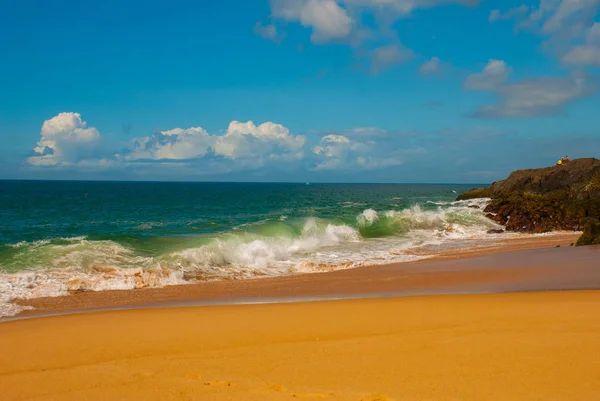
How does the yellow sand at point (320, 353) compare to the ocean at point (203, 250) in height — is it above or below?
above

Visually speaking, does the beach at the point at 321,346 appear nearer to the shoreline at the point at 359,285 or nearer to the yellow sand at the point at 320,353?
the yellow sand at the point at 320,353

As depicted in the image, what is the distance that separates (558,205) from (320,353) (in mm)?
26869

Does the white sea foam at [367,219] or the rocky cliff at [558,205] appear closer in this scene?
the rocky cliff at [558,205]

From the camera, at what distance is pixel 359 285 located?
11.7 metres

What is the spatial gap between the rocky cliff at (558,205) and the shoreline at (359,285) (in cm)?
523

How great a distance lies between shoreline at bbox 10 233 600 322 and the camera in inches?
398

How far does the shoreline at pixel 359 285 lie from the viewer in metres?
10.1

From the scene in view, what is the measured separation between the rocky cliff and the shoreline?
Result: 17.2 ft

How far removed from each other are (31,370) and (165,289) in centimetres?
679

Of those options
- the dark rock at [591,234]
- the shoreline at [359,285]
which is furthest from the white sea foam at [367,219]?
the shoreline at [359,285]

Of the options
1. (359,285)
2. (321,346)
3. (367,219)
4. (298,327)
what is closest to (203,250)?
(359,285)

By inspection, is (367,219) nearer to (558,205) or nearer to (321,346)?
(558,205)

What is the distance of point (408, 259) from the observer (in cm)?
1697

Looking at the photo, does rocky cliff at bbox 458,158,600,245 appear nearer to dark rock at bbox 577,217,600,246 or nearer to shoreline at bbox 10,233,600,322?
dark rock at bbox 577,217,600,246
